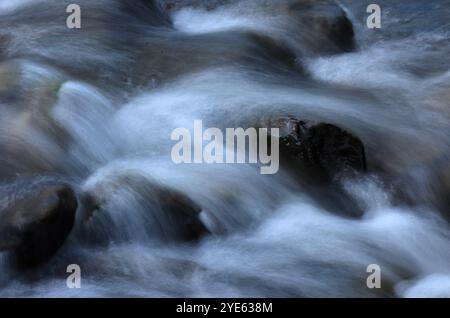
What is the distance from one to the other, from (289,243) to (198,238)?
713 millimetres

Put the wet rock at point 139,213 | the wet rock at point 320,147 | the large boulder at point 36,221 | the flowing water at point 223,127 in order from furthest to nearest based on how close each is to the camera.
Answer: the wet rock at point 320,147 < the wet rock at point 139,213 < the flowing water at point 223,127 < the large boulder at point 36,221

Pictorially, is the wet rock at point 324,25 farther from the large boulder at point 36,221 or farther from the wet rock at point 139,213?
the large boulder at point 36,221

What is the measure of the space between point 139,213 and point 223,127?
1.59 m

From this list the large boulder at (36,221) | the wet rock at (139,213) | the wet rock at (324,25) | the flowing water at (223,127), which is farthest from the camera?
the wet rock at (324,25)

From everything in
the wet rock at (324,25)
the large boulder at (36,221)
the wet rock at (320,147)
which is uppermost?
the wet rock at (324,25)

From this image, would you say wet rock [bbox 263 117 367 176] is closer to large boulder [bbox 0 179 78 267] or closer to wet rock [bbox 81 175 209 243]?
wet rock [bbox 81 175 209 243]

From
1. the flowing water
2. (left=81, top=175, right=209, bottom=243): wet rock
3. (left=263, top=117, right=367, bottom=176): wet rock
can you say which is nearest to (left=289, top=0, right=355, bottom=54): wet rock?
the flowing water

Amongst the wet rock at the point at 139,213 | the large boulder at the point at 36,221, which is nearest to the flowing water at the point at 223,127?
the wet rock at the point at 139,213

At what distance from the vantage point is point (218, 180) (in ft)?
22.7

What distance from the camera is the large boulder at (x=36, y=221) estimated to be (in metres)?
5.71

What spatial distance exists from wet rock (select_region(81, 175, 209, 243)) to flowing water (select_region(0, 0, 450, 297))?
0.06 feet

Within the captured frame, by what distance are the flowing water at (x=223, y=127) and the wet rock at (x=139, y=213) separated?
0.02m

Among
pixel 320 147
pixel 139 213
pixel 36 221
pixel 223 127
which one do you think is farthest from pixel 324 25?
pixel 36 221
